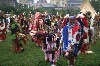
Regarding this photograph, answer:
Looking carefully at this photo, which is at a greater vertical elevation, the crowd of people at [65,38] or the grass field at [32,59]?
the crowd of people at [65,38]

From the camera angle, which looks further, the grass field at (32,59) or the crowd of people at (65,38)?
the grass field at (32,59)

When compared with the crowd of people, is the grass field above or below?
below

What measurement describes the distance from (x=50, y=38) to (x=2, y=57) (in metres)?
3.06

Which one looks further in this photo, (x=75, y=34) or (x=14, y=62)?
(x=14, y=62)

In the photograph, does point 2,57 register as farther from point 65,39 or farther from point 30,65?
point 65,39

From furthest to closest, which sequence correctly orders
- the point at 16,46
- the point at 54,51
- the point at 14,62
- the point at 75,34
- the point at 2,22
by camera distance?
the point at 2,22
the point at 16,46
the point at 14,62
the point at 54,51
the point at 75,34

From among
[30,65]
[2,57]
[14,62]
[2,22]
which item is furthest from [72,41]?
[2,22]

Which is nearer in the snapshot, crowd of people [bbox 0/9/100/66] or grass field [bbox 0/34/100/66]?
crowd of people [bbox 0/9/100/66]

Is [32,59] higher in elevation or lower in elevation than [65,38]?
lower

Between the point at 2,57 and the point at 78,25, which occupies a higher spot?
the point at 78,25

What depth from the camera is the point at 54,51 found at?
11953 millimetres

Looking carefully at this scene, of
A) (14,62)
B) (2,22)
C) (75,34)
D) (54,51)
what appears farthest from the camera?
(2,22)

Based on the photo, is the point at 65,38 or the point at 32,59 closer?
the point at 65,38

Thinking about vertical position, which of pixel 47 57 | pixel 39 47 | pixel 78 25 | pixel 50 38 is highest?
pixel 78 25
